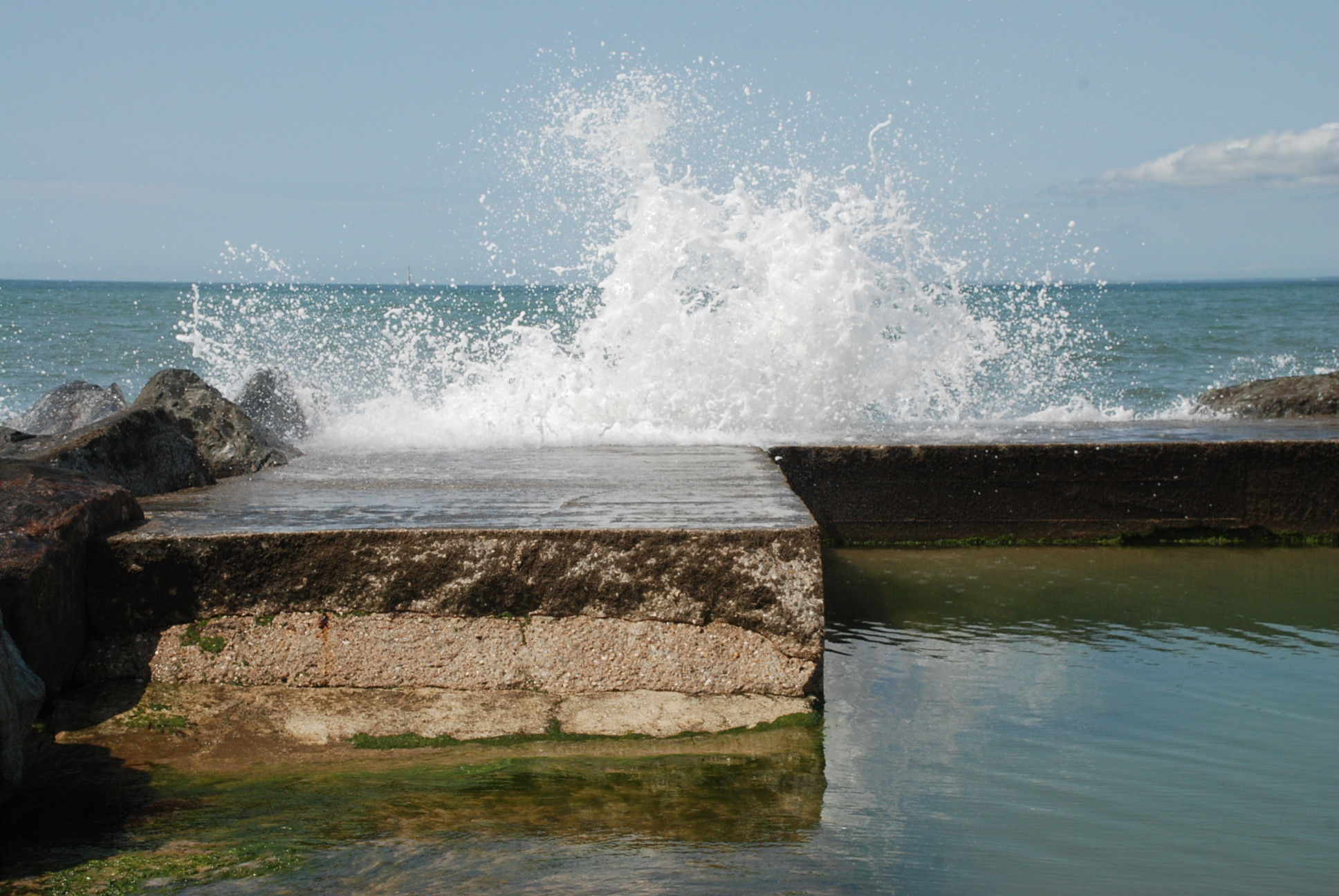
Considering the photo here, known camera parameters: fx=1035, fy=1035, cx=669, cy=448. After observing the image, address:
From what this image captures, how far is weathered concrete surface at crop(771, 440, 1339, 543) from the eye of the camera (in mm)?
4391

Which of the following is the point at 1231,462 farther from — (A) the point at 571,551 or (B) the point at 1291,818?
(A) the point at 571,551

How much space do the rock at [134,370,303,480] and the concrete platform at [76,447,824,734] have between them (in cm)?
122

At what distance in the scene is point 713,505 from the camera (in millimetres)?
2658

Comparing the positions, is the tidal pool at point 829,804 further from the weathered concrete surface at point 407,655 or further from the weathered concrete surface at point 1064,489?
the weathered concrete surface at point 1064,489

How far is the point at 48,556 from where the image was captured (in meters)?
2.08

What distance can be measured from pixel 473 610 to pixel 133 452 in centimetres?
139

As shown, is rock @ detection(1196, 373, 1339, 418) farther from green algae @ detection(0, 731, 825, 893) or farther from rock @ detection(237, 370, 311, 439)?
rock @ detection(237, 370, 311, 439)

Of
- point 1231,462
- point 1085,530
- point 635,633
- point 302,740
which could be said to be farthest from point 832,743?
point 1231,462

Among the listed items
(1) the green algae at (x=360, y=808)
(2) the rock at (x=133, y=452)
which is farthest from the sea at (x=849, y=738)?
(2) the rock at (x=133, y=452)

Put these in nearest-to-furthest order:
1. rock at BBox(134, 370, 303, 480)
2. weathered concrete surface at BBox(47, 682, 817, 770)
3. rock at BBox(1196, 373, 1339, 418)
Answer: weathered concrete surface at BBox(47, 682, 817, 770)
rock at BBox(134, 370, 303, 480)
rock at BBox(1196, 373, 1339, 418)

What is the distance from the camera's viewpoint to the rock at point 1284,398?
6.31 m

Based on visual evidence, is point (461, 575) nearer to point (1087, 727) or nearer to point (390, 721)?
point (390, 721)

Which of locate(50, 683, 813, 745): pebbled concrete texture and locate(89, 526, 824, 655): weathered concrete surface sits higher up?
locate(89, 526, 824, 655): weathered concrete surface

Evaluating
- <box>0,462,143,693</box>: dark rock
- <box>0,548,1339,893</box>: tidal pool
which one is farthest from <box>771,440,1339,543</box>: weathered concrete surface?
<box>0,462,143,693</box>: dark rock
